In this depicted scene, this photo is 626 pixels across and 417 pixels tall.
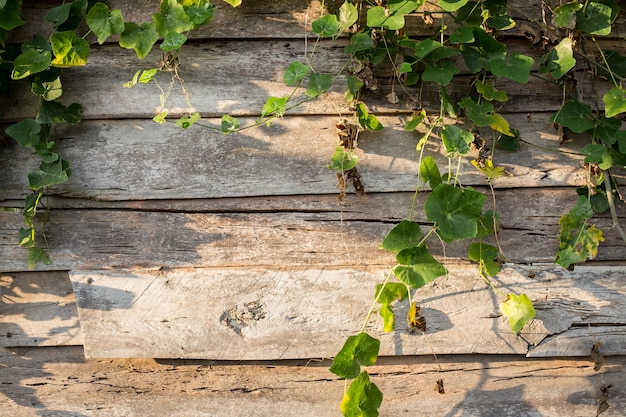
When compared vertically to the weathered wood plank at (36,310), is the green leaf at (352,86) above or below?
above

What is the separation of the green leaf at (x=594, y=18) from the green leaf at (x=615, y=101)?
0.16m

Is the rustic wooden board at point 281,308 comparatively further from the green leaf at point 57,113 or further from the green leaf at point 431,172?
the green leaf at point 57,113

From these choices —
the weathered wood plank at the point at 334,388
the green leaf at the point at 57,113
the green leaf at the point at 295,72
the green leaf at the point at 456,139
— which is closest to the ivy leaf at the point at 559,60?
the green leaf at the point at 456,139

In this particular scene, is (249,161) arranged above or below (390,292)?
above

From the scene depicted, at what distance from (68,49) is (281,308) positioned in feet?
2.80

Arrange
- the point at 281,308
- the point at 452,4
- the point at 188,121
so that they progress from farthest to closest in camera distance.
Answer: the point at 281,308 < the point at 188,121 < the point at 452,4

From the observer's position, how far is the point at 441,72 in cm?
147

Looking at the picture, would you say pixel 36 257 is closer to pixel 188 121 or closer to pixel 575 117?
pixel 188 121

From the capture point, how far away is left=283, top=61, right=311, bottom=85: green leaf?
58.2 inches

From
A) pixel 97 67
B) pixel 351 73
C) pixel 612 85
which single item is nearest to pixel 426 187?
pixel 351 73

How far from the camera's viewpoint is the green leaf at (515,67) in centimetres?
144

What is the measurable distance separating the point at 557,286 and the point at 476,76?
0.61 meters

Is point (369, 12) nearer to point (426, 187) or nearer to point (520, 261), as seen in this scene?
point (426, 187)

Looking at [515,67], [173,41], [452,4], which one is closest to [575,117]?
[515,67]
